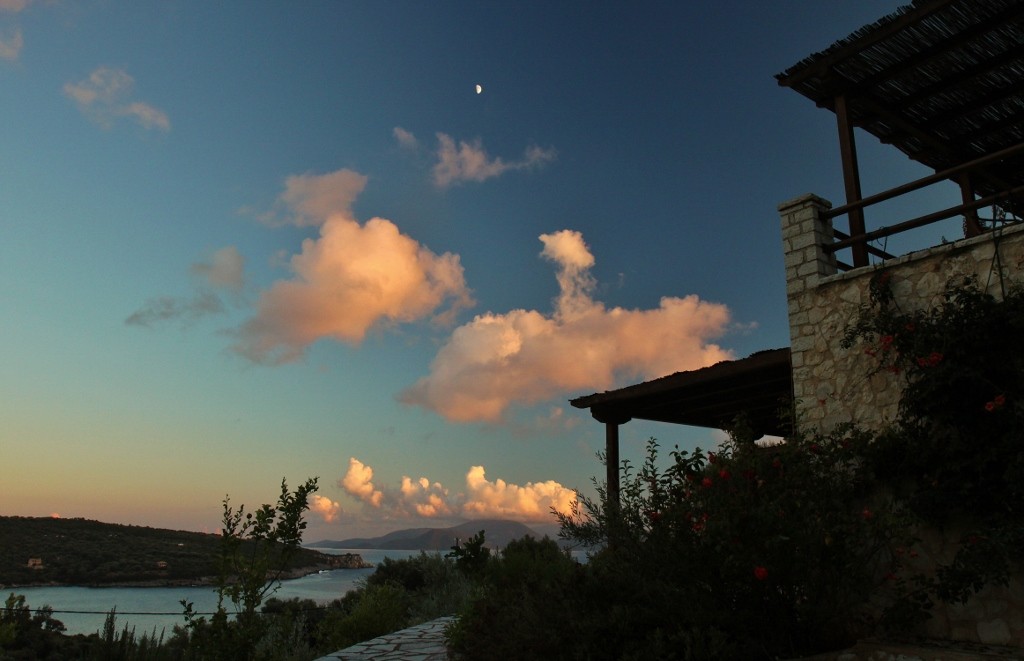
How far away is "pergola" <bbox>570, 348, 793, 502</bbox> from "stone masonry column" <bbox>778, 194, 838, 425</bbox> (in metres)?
0.40

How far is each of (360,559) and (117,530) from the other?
26.4 feet

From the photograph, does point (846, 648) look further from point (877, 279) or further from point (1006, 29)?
point (1006, 29)

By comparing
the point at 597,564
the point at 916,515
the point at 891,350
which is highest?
the point at 891,350

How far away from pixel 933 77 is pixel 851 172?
1.73 meters

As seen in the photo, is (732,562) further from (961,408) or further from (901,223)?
(901,223)

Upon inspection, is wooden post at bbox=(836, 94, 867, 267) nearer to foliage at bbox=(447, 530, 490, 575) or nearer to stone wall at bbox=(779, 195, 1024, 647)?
stone wall at bbox=(779, 195, 1024, 647)

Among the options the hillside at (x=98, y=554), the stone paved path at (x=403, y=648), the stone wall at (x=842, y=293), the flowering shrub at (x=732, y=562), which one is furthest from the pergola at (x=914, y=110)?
the hillside at (x=98, y=554)

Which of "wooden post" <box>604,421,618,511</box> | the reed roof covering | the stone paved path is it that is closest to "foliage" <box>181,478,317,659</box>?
the stone paved path

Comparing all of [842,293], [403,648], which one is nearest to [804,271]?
[842,293]

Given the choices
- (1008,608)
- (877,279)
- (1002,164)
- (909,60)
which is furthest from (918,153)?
(1008,608)

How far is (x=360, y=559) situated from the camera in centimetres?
2172

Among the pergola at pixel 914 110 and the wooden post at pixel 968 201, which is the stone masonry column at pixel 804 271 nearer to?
the pergola at pixel 914 110

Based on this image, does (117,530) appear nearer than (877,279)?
No

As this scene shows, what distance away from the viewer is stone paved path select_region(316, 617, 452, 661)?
24.1ft
